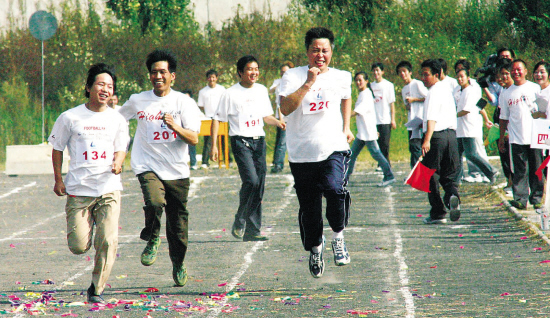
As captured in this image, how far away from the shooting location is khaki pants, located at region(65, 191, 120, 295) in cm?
657

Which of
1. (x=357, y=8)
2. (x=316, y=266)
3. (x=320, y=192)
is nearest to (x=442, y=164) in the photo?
(x=320, y=192)

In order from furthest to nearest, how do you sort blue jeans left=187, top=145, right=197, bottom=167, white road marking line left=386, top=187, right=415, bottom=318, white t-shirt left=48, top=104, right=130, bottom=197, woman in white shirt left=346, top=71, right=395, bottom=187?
blue jeans left=187, top=145, right=197, bottom=167, woman in white shirt left=346, top=71, right=395, bottom=187, white t-shirt left=48, top=104, right=130, bottom=197, white road marking line left=386, top=187, right=415, bottom=318

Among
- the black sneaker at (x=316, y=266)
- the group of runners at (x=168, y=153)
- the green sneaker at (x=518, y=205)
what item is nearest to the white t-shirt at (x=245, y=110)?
the group of runners at (x=168, y=153)

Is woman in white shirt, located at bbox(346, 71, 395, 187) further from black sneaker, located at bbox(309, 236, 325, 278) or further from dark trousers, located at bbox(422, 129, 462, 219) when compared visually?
black sneaker, located at bbox(309, 236, 325, 278)

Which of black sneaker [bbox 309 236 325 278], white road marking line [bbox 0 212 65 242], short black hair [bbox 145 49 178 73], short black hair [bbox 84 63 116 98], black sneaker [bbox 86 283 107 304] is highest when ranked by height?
short black hair [bbox 145 49 178 73]

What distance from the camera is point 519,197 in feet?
38.0

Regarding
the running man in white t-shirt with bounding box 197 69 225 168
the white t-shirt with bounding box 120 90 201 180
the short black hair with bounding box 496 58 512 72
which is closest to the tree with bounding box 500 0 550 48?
the running man in white t-shirt with bounding box 197 69 225 168

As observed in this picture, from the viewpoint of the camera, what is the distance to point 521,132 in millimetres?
11305

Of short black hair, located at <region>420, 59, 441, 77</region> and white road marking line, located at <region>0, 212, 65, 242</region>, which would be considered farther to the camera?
short black hair, located at <region>420, 59, 441, 77</region>

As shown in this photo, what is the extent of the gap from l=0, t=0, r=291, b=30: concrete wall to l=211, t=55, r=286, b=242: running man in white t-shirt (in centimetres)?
2166

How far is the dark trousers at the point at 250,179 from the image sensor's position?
32.4 feet

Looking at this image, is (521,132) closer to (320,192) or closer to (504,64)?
(504,64)

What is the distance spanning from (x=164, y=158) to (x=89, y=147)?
0.87 metres

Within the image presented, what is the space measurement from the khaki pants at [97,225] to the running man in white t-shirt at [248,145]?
10.4ft
